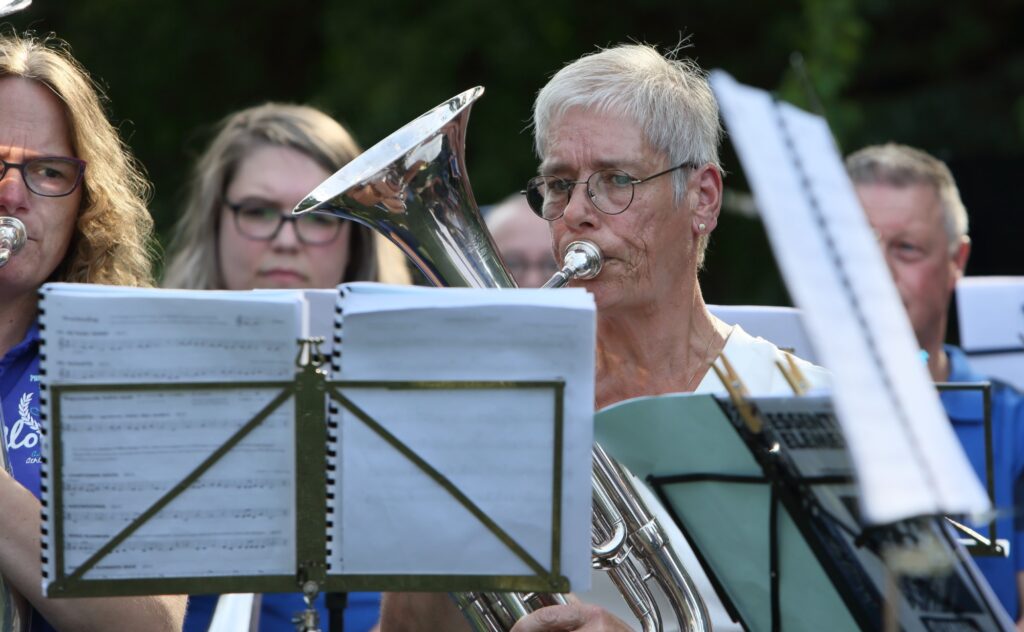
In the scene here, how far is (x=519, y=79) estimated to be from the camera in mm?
8375

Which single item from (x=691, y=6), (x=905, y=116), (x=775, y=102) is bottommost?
(x=775, y=102)

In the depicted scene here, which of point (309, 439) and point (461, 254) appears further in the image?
point (461, 254)

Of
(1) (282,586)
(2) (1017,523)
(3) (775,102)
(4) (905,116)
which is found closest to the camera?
(3) (775,102)

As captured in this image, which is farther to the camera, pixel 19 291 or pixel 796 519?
pixel 19 291

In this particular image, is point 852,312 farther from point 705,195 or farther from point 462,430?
point 705,195

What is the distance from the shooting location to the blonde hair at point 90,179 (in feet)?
8.11

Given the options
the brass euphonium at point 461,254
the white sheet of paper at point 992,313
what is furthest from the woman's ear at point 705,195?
the white sheet of paper at point 992,313

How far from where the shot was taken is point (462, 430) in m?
1.79

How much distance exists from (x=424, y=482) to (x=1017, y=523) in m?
2.06

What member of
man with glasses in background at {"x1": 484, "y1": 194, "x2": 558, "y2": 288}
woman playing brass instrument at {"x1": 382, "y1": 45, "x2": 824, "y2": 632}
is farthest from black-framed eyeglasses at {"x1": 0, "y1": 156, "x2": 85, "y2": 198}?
man with glasses in background at {"x1": 484, "y1": 194, "x2": 558, "y2": 288}

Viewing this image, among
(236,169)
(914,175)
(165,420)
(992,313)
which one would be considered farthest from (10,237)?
(914,175)

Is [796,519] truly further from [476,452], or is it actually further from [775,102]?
[775,102]

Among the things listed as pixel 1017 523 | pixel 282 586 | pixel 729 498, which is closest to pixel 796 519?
pixel 729 498

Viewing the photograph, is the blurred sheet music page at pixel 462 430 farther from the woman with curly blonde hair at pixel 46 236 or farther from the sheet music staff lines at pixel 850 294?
the woman with curly blonde hair at pixel 46 236
